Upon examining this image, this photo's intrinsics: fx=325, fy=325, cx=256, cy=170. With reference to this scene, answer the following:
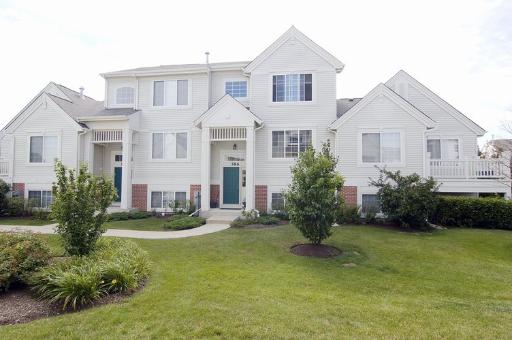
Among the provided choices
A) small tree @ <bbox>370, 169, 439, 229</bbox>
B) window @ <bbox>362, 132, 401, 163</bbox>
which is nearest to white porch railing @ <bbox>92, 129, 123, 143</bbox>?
window @ <bbox>362, 132, 401, 163</bbox>

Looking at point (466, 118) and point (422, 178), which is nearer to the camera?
point (422, 178)

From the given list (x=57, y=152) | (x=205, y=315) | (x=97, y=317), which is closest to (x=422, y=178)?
(x=205, y=315)

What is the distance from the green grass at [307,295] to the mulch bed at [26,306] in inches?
11.5

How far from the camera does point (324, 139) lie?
16875 millimetres

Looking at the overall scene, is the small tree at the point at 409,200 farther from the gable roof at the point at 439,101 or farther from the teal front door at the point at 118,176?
the teal front door at the point at 118,176

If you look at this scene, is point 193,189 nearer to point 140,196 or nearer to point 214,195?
point 214,195

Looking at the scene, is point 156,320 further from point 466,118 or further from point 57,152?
point 466,118

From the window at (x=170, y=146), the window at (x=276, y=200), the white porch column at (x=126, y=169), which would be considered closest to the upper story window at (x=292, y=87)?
the window at (x=276, y=200)

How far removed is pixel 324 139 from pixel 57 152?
1487 cm

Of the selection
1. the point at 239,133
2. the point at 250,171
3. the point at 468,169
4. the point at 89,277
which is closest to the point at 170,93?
the point at 239,133

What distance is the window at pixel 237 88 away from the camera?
60.9 ft

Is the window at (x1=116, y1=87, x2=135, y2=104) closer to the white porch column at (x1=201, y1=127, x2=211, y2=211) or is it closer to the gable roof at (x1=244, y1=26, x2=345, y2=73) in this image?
the white porch column at (x1=201, y1=127, x2=211, y2=211)

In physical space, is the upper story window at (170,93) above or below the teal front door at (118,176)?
above

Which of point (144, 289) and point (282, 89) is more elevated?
point (282, 89)
